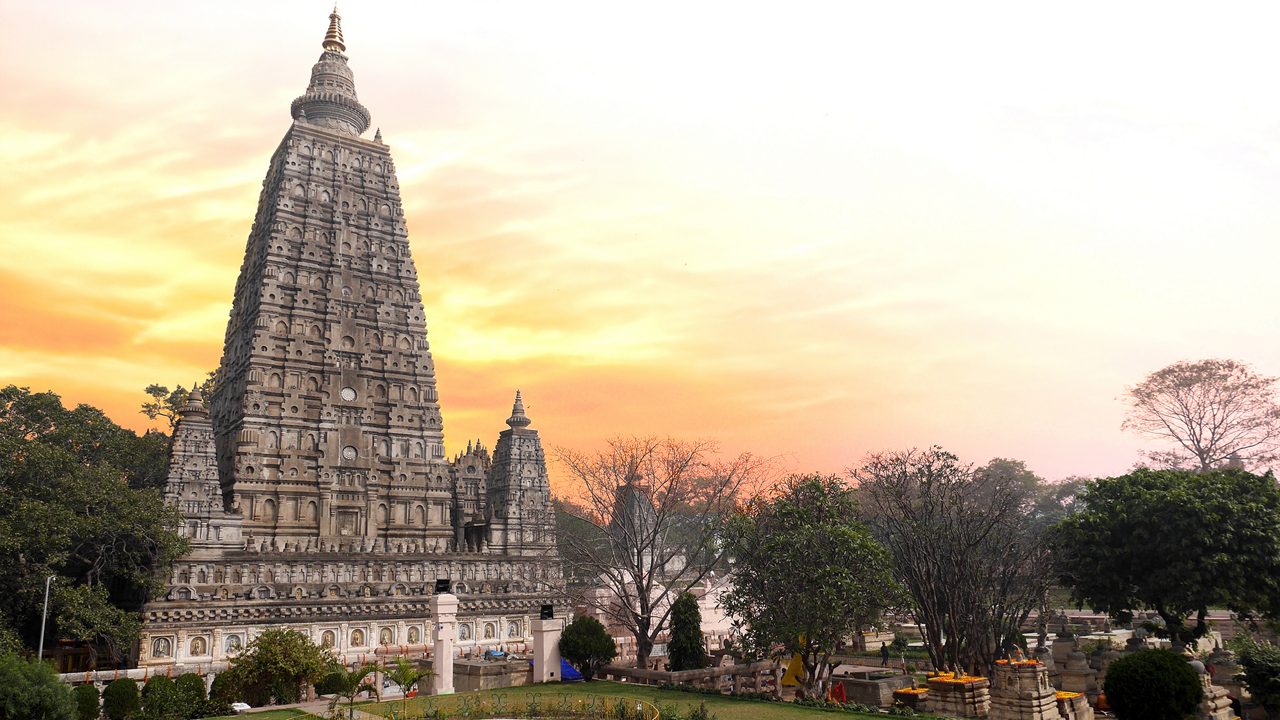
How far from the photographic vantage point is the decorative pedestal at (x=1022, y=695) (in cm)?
2469

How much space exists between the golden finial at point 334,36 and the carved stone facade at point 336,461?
0.72 feet

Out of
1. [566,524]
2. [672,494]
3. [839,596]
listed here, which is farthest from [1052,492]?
[839,596]

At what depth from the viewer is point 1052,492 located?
9775 cm

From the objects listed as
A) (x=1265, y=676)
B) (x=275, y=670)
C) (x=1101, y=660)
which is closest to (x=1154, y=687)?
(x=1265, y=676)

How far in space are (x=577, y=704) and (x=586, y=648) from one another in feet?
25.8

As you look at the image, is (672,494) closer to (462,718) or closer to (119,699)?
(462,718)

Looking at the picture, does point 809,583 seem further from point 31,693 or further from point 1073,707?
point 31,693

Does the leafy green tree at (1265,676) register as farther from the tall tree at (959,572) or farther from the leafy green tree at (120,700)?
the leafy green tree at (120,700)

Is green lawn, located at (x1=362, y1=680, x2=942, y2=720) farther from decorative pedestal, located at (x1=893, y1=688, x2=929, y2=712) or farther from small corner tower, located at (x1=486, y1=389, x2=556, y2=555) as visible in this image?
small corner tower, located at (x1=486, y1=389, x2=556, y2=555)

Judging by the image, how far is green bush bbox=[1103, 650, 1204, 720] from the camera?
23594mm

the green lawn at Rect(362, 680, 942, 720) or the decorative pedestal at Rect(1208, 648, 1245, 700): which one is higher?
the green lawn at Rect(362, 680, 942, 720)

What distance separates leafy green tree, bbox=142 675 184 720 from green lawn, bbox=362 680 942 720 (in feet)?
20.1

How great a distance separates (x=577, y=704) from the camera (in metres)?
27.1

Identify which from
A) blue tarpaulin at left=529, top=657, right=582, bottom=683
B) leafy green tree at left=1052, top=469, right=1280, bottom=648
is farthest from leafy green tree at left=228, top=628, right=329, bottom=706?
leafy green tree at left=1052, top=469, right=1280, bottom=648
